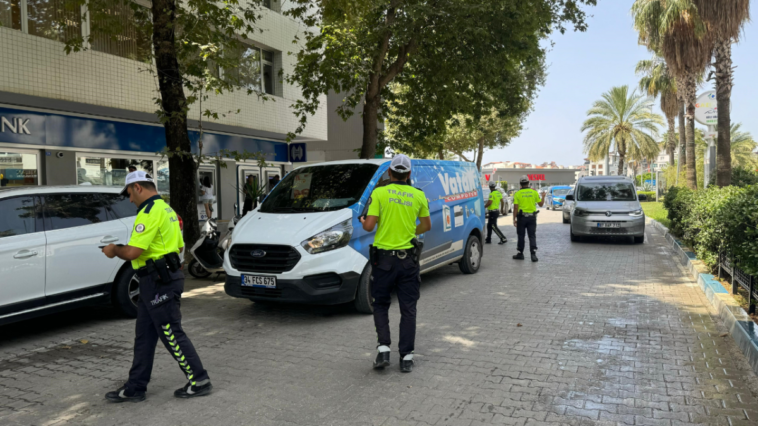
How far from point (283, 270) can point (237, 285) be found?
686mm

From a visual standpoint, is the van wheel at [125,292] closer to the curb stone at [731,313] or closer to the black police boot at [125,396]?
the black police boot at [125,396]

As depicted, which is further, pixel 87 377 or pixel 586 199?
pixel 586 199

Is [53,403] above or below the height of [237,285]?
below

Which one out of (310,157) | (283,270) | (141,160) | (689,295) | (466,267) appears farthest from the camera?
(310,157)

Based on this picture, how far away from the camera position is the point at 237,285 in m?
6.71

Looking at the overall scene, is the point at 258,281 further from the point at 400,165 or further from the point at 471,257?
the point at 471,257

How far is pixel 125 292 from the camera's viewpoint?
22.5 feet

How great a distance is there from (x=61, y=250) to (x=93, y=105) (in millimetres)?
6866

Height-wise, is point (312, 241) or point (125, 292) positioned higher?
point (312, 241)

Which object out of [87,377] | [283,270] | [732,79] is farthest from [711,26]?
[87,377]

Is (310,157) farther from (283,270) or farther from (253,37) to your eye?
Answer: (283,270)

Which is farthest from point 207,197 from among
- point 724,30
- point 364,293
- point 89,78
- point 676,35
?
point 676,35

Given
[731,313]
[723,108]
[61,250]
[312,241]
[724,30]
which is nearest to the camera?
[731,313]

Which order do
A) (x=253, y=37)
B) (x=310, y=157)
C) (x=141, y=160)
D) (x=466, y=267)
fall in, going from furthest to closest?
(x=310, y=157) → (x=253, y=37) → (x=141, y=160) → (x=466, y=267)
